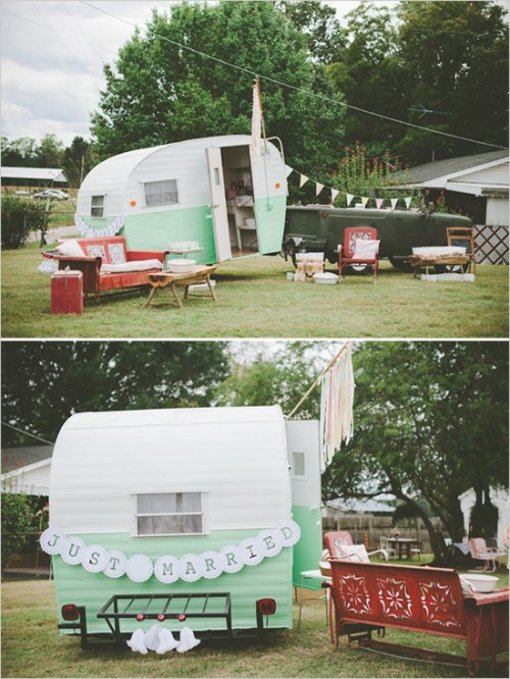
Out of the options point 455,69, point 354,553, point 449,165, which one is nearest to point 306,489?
point 354,553

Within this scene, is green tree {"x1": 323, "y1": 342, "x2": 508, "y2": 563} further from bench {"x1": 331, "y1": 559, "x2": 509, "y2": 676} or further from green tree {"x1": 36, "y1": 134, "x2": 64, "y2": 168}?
bench {"x1": 331, "y1": 559, "x2": 509, "y2": 676}

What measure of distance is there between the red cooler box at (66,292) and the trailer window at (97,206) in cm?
123

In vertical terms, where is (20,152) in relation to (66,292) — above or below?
above

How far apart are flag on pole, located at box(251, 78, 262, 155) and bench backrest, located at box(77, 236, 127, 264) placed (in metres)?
A: 1.77

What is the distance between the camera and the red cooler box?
868 cm

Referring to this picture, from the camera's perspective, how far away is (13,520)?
40.0 feet

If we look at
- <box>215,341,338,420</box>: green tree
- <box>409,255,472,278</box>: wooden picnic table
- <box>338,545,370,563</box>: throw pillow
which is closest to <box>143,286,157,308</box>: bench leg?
<box>409,255,472,278</box>: wooden picnic table

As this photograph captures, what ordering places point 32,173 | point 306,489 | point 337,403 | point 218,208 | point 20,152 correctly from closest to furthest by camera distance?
point 306,489, point 337,403, point 32,173, point 20,152, point 218,208

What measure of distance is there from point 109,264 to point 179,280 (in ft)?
2.94

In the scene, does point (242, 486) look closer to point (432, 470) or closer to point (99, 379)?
point (432, 470)

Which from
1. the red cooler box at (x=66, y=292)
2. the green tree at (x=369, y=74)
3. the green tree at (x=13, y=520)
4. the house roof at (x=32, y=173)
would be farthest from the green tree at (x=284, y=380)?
the red cooler box at (x=66, y=292)

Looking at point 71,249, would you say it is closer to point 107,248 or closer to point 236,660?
point 107,248

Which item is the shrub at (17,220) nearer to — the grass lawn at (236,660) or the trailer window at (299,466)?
the trailer window at (299,466)

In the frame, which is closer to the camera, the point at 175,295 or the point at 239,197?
the point at 175,295
